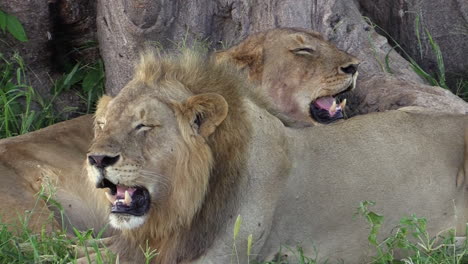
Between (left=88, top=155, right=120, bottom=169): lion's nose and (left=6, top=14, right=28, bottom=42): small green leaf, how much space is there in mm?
2512

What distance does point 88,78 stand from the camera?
621 cm

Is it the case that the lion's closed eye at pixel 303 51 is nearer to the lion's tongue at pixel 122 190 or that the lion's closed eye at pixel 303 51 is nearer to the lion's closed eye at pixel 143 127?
the lion's closed eye at pixel 143 127

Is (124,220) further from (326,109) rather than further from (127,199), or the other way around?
(326,109)

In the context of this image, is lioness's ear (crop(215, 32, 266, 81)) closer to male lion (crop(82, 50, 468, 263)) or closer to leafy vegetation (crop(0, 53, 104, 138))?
male lion (crop(82, 50, 468, 263))

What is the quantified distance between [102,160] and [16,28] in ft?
8.51

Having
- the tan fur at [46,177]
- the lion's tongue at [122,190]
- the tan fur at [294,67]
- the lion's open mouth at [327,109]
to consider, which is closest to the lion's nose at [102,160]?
the lion's tongue at [122,190]

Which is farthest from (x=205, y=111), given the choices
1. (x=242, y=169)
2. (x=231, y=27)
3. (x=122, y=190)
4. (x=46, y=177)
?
(x=231, y=27)

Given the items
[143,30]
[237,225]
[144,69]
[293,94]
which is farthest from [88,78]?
[237,225]

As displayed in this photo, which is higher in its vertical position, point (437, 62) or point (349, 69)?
point (349, 69)

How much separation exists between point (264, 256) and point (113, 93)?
7.90ft

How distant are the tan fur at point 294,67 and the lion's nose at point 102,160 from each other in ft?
5.62

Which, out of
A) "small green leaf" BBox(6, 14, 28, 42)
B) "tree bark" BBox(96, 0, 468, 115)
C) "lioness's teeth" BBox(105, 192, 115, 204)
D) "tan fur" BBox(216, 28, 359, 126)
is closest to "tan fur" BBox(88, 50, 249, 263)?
"lioness's teeth" BBox(105, 192, 115, 204)

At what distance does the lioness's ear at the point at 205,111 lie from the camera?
350 centimetres

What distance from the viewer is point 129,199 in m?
3.43
